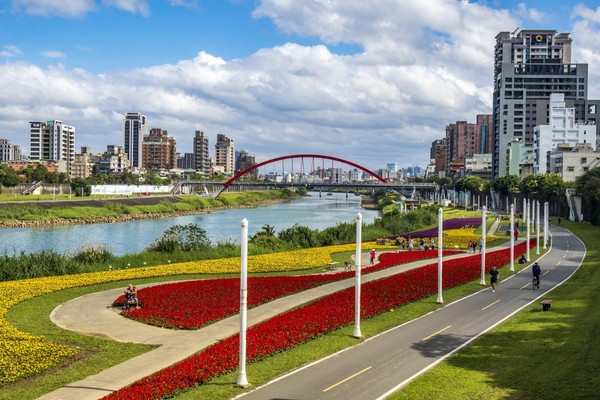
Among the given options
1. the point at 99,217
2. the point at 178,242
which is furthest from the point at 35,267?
the point at 99,217

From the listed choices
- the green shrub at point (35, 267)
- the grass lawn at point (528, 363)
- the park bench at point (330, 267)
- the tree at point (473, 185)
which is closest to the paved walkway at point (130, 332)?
the grass lawn at point (528, 363)

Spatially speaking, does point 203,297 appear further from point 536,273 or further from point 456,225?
point 456,225

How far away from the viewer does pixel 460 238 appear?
71.8 m

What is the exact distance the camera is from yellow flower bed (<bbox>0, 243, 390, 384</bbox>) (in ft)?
66.3

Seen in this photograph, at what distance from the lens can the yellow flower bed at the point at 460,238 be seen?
66.9 m

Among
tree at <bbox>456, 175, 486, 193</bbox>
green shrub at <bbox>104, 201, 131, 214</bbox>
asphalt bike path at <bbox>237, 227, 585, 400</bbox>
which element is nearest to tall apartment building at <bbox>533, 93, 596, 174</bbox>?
tree at <bbox>456, 175, 486, 193</bbox>

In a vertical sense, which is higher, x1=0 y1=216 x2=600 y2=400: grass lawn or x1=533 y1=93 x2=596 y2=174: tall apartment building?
x1=533 y1=93 x2=596 y2=174: tall apartment building

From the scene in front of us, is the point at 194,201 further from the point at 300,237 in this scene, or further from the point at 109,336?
the point at 109,336

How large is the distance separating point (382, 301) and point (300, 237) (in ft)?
116

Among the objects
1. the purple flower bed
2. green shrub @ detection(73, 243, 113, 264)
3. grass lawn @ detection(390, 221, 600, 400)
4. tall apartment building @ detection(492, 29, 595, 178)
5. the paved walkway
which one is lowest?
the paved walkway

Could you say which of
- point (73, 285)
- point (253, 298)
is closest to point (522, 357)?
point (253, 298)

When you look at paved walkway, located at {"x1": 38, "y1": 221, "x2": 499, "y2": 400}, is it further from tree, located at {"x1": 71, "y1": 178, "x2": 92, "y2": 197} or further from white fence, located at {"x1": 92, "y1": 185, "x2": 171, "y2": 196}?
white fence, located at {"x1": 92, "y1": 185, "x2": 171, "y2": 196}

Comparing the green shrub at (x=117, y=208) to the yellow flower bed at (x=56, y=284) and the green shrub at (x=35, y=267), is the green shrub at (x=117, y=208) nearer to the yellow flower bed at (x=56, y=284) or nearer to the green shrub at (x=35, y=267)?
the yellow flower bed at (x=56, y=284)

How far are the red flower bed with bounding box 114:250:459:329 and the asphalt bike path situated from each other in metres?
7.49
